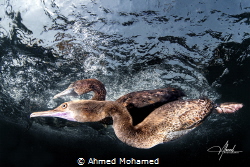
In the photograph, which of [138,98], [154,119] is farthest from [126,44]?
[154,119]

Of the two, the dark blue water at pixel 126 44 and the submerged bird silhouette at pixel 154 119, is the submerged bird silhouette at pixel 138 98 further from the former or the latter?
the dark blue water at pixel 126 44

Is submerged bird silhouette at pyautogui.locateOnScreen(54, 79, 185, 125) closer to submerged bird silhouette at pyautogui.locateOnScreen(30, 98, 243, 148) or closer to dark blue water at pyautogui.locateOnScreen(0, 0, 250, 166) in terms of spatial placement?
submerged bird silhouette at pyautogui.locateOnScreen(30, 98, 243, 148)

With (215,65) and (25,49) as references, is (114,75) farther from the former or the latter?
(215,65)

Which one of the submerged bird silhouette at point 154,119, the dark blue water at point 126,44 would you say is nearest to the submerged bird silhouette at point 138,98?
the submerged bird silhouette at point 154,119

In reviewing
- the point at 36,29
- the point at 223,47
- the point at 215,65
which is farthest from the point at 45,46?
the point at 215,65

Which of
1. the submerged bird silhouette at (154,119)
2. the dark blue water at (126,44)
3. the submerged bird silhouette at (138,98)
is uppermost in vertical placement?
the dark blue water at (126,44)

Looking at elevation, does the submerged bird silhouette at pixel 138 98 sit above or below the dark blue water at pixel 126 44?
below

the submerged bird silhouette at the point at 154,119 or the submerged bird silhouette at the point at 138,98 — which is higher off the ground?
Result: the submerged bird silhouette at the point at 138,98

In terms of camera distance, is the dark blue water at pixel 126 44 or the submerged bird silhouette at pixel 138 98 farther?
the dark blue water at pixel 126 44

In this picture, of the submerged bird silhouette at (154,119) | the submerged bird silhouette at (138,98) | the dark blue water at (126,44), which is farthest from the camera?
the dark blue water at (126,44)

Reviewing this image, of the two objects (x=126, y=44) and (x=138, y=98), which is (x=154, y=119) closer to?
(x=138, y=98)

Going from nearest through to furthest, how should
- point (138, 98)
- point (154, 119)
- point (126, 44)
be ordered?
point (154, 119)
point (138, 98)
point (126, 44)

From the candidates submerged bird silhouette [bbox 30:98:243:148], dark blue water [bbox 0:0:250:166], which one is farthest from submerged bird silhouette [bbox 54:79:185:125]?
dark blue water [bbox 0:0:250:166]

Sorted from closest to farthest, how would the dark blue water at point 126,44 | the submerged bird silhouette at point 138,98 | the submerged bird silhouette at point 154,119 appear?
the submerged bird silhouette at point 154,119, the submerged bird silhouette at point 138,98, the dark blue water at point 126,44
